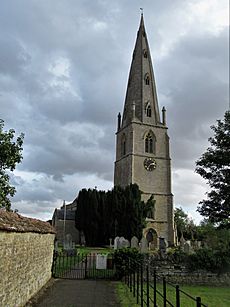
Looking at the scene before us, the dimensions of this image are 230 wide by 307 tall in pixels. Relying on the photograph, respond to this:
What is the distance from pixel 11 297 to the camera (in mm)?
7512

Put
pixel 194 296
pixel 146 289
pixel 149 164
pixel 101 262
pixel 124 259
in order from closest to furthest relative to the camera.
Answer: pixel 146 289, pixel 194 296, pixel 124 259, pixel 101 262, pixel 149 164

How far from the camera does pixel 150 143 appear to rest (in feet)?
178

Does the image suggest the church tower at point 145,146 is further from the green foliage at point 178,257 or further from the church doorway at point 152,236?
the green foliage at point 178,257

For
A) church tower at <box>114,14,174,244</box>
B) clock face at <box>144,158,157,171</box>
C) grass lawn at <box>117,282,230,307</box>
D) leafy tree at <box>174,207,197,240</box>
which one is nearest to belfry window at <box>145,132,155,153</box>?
church tower at <box>114,14,174,244</box>

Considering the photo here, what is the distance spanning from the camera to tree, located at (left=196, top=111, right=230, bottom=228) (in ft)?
69.2

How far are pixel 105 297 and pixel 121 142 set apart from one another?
46.6 meters

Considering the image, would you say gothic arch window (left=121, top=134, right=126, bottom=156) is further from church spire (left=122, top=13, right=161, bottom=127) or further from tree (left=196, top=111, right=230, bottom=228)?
tree (left=196, top=111, right=230, bottom=228)

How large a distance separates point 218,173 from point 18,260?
54.0 ft

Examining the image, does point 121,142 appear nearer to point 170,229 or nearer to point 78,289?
point 170,229

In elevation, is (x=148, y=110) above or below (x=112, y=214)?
above

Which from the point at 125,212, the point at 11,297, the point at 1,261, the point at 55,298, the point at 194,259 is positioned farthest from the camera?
the point at 125,212

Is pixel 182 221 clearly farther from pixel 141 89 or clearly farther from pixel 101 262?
pixel 101 262

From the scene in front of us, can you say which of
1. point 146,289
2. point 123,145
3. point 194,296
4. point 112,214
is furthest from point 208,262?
point 123,145

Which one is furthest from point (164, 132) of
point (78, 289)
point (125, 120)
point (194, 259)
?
point (78, 289)
